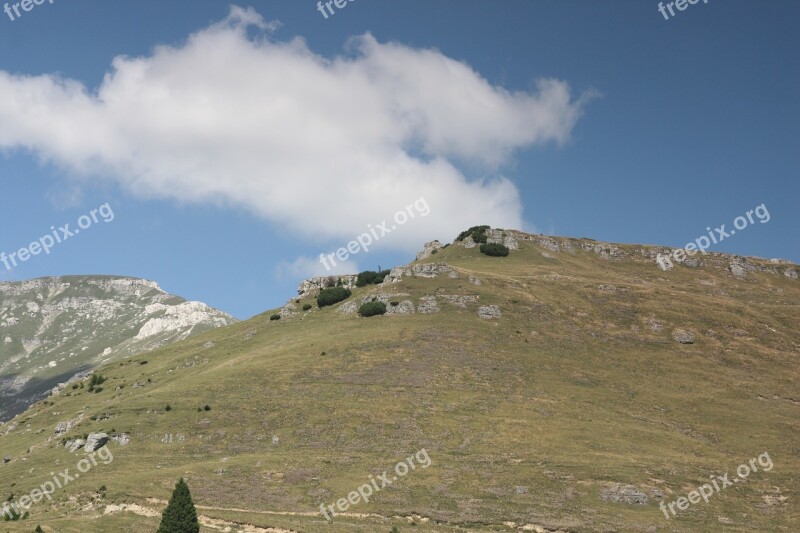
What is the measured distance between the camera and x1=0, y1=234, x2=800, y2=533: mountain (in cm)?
6066

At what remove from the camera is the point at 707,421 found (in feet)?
279

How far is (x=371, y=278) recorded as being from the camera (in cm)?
Answer: 14712

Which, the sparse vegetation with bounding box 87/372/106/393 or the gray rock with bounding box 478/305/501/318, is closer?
the gray rock with bounding box 478/305/501/318

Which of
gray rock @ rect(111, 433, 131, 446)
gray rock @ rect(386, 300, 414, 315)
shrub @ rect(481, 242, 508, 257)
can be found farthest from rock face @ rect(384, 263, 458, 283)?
gray rock @ rect(111, 433, 131, 446)

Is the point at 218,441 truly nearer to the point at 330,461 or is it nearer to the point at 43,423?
the point at 330,461

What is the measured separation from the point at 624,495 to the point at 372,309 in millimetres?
62770

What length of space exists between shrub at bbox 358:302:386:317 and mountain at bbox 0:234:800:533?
5.11 feet

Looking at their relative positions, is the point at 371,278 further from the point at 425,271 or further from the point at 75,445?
the point at 75,445

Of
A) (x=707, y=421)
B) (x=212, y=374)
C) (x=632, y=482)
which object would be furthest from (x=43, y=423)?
(x=707, y=421)

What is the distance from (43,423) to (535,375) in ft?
255

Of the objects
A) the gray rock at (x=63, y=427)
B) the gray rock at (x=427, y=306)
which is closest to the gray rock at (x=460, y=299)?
the gray rock at (x=427, y=306)

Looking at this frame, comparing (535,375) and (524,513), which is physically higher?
(535,375)

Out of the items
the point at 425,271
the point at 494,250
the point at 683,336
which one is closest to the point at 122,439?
the point at 425,271

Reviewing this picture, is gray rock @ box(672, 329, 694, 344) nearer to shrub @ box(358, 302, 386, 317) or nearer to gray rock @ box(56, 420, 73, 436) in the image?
shrub @ box(358, 302, 386, 317)
